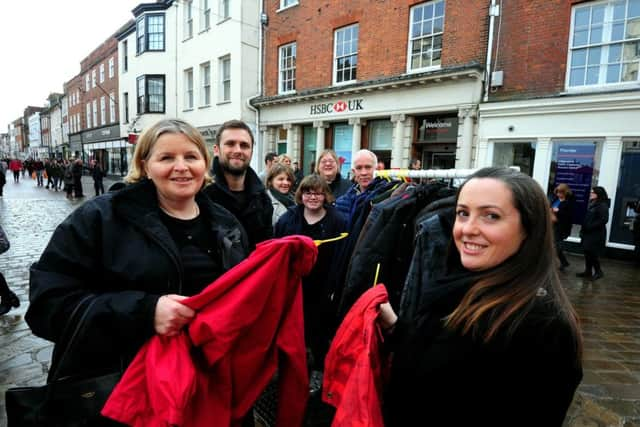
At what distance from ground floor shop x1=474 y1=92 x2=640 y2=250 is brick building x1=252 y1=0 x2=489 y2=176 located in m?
0.99

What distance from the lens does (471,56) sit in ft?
32.6

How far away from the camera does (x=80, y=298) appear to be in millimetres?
1373

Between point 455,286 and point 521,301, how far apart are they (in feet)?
0.75

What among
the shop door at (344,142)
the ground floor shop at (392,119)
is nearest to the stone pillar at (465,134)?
the ground floor shop at (392,119)

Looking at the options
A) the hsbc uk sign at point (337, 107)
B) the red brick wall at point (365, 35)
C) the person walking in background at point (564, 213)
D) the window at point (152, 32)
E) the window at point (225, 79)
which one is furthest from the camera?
the window at point (152, 32)

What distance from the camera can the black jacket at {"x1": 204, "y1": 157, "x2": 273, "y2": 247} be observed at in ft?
9.27

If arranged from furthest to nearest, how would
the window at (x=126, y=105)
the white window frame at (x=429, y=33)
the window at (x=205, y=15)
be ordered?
the window at (x=126, y=105) < the window at (x=205, y=15) < the white window frame at (x=429, y=33)

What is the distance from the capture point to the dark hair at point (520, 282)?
3.93 feet

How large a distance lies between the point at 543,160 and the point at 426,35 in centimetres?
506

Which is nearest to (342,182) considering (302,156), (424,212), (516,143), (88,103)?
(424,212)

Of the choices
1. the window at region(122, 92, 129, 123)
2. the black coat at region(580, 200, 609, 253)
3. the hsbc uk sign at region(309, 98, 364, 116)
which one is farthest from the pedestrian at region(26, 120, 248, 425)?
the window at region(122, 92, 129, 123)

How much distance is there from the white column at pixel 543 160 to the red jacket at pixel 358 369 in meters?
9.19

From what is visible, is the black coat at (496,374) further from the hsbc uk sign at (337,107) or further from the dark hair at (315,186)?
the hsbc uk sign at (337,107)

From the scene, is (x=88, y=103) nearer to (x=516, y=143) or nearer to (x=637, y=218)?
(x=516, y=143)
